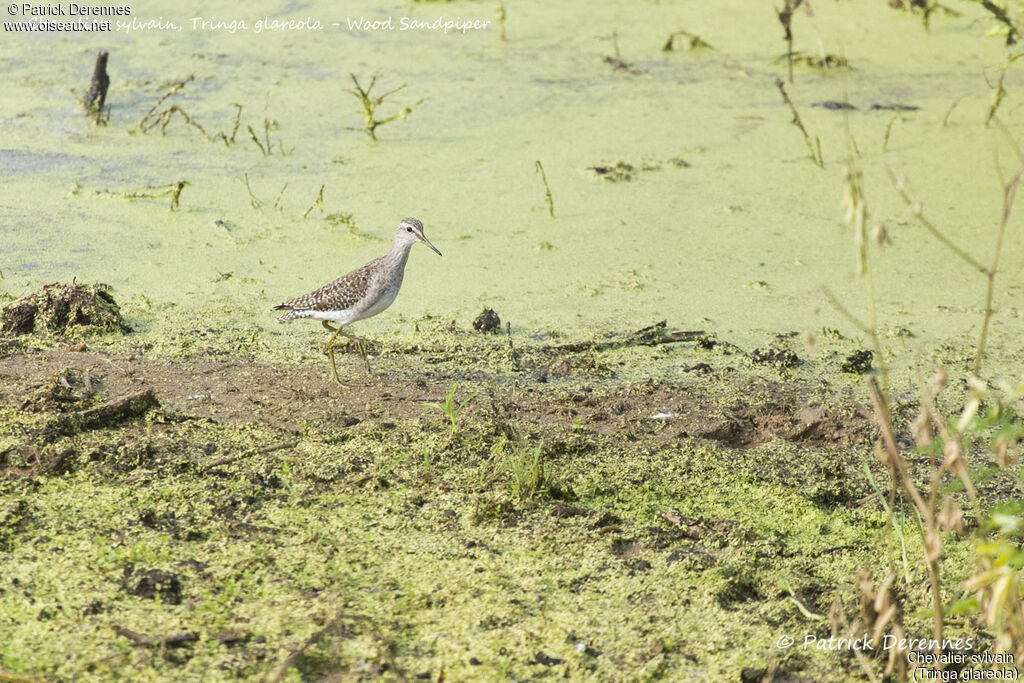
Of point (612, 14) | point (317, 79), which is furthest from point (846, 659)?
point (612, 14)

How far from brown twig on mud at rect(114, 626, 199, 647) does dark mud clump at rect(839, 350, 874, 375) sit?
277 cm

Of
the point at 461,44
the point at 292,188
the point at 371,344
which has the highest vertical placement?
the point at 461,44

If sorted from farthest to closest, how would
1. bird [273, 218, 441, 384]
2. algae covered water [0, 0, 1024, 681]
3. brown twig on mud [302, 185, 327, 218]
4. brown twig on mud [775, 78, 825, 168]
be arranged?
brown twig on mud [775, 78, 825, 168] → brown twig on mud [302, 185, 327, 218] → bird [273, 218, 441, 384] → algae covered water [0, 0, 1024, 681]

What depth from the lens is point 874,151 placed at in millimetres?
6102

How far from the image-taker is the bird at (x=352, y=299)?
4023mm

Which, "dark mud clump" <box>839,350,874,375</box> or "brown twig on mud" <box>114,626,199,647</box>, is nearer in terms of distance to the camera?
"brown twig on mud" <box>114,626,199,647</box>

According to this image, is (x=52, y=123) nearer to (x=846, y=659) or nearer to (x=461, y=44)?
(x=461, y=44)

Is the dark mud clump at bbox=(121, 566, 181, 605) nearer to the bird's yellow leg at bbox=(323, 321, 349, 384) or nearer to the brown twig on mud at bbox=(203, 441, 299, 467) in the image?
the brown twig on mud at bbox=(203, 441, 299, 467)

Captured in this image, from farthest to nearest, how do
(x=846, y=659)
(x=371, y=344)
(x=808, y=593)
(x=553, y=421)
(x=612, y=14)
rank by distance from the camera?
(x=612, y=14) < (x=371, y=344) < (x=553, y=421) < (x=808, y=593) < (x=846, y=659)

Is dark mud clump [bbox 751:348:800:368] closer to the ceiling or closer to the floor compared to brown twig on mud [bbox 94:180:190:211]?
closer to the floor

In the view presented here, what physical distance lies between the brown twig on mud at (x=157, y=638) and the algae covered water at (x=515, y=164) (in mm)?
2052

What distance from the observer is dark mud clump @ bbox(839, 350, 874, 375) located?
4.08m

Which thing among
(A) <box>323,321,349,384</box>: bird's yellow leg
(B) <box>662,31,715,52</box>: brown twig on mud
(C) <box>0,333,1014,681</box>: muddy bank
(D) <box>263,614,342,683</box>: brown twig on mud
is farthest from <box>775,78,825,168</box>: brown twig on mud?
(D) <box>263,614,342,683</box>: brown twig on mud

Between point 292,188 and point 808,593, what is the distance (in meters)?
3.84
